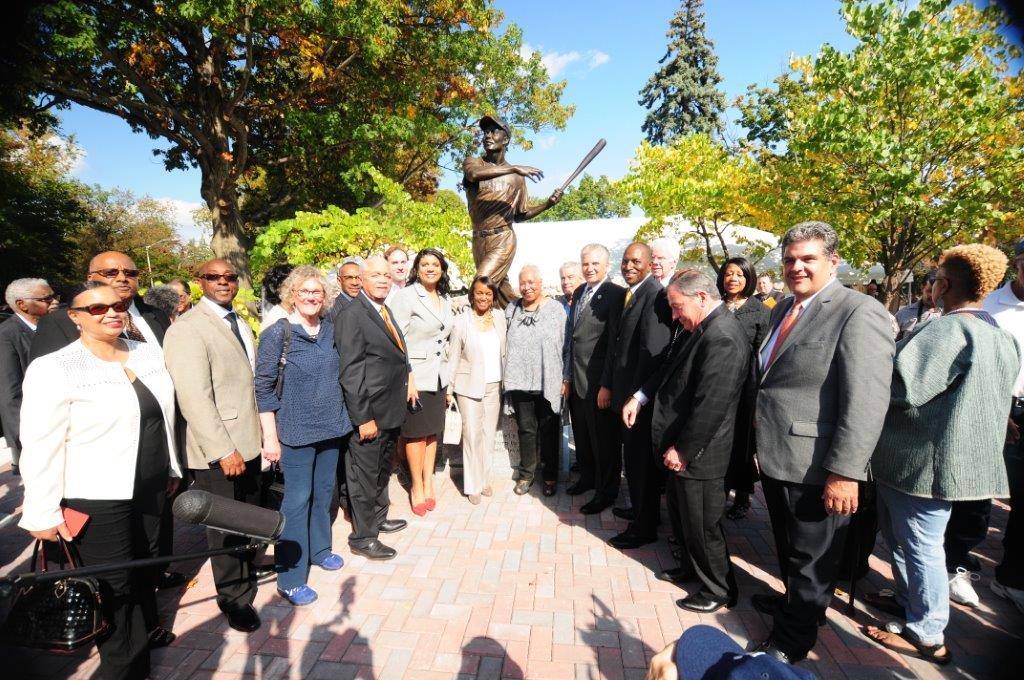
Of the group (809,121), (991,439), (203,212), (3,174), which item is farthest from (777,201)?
(203,212)

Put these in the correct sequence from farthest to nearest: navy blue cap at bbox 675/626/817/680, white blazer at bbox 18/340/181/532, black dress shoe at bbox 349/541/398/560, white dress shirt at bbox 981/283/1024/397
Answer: black dress shoe at bbox 349/541/398/560, white dress shirt at bbox 981/283/1024/397, white blazer at bbox 18/340/181/532, navy blue cap at bbox 675/626/817/680

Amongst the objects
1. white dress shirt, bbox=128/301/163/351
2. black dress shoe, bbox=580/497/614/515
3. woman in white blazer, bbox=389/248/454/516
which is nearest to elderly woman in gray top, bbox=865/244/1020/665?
black dress shoe, bbox=580/497/614/515

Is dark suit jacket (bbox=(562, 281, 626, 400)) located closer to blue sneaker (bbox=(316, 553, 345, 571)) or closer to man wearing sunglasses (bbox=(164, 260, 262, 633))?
blue sneaker (bbox=(316, 553, 345, 571))

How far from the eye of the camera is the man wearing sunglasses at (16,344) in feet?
12.1

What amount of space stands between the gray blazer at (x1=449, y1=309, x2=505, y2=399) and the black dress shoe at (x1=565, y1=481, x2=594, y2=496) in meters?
1.39

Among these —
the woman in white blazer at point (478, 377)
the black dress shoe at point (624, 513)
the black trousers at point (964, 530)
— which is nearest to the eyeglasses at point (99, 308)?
the woman in white blazer at point (478, 377)

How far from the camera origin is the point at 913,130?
7.27m

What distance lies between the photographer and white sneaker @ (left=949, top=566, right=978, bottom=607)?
10.0ft

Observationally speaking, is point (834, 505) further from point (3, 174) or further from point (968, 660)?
point (3, 174)

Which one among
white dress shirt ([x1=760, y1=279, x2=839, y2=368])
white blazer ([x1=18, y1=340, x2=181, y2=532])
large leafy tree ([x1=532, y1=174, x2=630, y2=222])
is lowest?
white blazer ([x1=18, y1=340, x2=181, y2=532])

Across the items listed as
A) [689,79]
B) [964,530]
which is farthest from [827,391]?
[689,79]

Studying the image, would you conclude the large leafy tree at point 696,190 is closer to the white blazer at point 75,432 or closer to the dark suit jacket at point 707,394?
the dark suit jacket at point 707,394

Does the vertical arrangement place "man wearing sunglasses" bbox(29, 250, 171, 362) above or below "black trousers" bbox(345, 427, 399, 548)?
above

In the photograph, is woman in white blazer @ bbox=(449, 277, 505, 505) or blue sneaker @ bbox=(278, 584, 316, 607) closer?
blue sneaker @ bbox=(278, 584, 316, 607)
